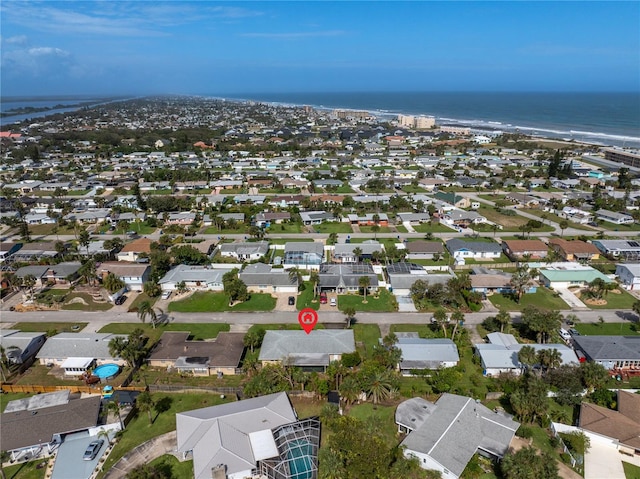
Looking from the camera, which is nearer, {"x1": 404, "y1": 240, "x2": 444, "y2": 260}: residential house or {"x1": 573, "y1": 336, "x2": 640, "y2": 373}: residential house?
{"x1": 573, "y1": 336, "x2": 640, "y2": 373}: residential house

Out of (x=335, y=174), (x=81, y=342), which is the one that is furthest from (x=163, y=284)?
(x=335, y=174)

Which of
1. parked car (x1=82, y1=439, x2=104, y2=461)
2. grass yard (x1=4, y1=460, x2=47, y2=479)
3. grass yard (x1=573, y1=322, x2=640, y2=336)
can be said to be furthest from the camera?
grass yard (x1=573, y1=322, x2=640, y2=336)

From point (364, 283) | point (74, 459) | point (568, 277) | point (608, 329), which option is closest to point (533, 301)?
point (568, 277)

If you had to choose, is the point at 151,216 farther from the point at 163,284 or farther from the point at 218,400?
the point at 218,400

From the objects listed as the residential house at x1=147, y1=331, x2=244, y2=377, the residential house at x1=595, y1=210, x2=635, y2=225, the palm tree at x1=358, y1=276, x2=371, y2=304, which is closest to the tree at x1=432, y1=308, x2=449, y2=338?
the palm tree at x1=358, y1=276, x2=371, y2=304

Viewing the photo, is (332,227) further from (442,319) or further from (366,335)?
(442,319)

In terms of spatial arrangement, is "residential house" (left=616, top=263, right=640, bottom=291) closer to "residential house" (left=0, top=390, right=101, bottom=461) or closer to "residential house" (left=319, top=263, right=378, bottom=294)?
"residential house" (left=319, top=263, right=378, bottom=294)

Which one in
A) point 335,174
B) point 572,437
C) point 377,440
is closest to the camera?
point 377,440
